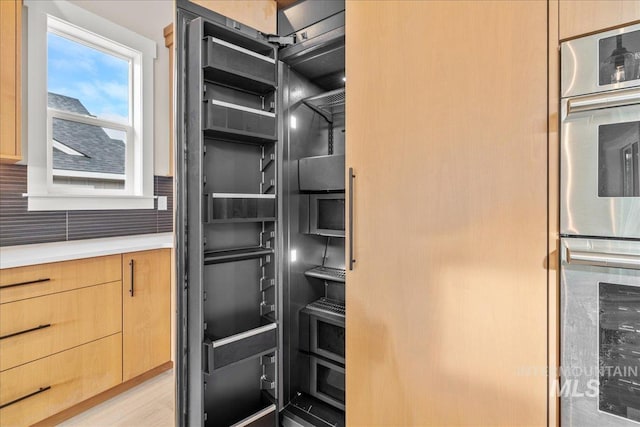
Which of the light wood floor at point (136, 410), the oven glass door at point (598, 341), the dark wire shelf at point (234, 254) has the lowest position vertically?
the light wood floor at point (136, 410)

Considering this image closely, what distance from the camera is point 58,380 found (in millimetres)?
1706

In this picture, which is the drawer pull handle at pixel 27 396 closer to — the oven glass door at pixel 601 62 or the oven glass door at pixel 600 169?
the oven glass door at pixel 600 169

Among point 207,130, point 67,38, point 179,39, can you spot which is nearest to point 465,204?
point 207,130

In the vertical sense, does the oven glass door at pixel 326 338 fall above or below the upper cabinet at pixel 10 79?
below

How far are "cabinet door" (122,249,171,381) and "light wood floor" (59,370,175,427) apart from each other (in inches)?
4.7

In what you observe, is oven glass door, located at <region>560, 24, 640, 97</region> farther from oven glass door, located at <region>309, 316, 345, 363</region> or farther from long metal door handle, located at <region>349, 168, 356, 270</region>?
oven glass door, located at <region>309, 316, 345, 363</region>

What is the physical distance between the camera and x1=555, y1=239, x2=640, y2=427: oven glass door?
852mm

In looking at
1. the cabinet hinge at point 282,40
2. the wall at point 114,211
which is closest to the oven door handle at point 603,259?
the cabinet hinge at point 282,40

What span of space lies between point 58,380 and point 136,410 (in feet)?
1.42

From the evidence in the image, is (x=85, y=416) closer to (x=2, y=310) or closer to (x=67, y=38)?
(x=2, y=310)

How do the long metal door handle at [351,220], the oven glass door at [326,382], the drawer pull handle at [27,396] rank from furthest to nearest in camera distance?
the oven glass door at [326,382]
the drawer pull handle at [27,396]
the long metal door handle at [351,220]

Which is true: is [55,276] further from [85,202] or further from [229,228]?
[229,228]

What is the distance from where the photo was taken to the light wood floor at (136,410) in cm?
175

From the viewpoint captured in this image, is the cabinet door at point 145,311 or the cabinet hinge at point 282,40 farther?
the cabinet door at point 145,311
